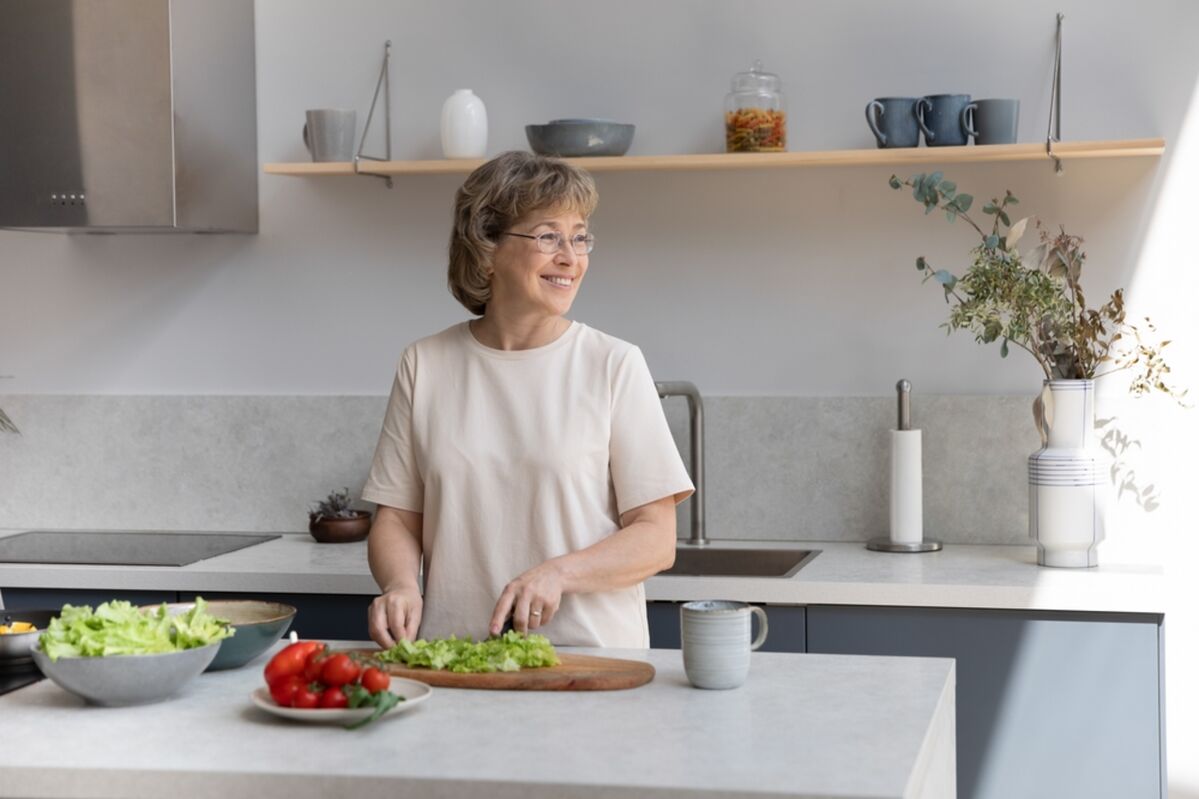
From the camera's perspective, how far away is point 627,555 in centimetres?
228

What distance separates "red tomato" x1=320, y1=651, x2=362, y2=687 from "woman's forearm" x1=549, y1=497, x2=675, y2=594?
1.54 feet

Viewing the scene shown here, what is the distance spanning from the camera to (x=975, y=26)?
11.1ft

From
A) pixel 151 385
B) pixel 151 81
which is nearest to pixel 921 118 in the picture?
pixel 151 81

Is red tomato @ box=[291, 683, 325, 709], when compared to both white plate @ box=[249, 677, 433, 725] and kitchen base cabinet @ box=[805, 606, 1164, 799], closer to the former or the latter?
white plate @ box=[249, 677, 433, 725]

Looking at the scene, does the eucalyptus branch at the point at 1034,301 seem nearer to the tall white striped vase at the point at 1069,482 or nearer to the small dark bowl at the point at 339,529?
the tall white striped vase at the point at 1069,482

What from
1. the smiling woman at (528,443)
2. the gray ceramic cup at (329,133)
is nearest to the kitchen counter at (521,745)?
the smiling woman at (528,443)

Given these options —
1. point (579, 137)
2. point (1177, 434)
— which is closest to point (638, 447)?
point (579, 137)

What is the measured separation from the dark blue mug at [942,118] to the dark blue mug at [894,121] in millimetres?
24

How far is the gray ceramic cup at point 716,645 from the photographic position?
188 cm

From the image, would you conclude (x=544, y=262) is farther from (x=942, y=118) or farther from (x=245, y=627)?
(x=942, y=118)

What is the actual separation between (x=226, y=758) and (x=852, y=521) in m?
2.10

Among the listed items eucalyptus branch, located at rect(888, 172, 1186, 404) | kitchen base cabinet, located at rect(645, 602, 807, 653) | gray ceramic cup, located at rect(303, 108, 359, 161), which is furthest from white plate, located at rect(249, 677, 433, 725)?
gray ceramic cup, located at rect(303, 108, 359, 161)

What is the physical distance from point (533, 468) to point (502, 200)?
0.43 metres

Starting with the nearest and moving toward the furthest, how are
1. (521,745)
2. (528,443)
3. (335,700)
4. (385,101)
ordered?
(521,745) → (335,700) → (528,443) → (385,101)
